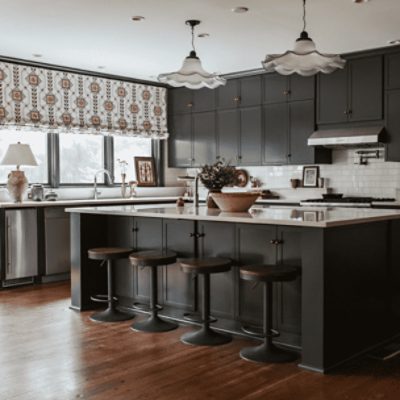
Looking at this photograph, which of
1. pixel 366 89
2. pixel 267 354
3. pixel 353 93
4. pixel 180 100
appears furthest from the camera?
pixel 180 100

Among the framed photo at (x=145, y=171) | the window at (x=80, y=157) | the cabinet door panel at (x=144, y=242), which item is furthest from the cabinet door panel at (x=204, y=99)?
the cabinet door panel at (x=144, y=242)

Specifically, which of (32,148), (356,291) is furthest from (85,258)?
(32,148)

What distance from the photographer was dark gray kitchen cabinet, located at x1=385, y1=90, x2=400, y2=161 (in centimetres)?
644

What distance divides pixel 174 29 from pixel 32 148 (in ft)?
9.03

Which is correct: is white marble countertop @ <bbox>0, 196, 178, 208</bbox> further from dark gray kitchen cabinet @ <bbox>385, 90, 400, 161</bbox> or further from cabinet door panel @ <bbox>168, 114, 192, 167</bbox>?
dark gray kitchen cabinet @ <bbox>385, 90, 400, 161</bbox>

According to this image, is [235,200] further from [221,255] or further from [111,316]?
[111,316]

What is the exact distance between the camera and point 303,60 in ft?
14.0

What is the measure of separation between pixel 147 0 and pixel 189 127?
3869 mm

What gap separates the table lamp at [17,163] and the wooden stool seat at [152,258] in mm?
2581

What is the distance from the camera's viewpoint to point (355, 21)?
5.40 meters

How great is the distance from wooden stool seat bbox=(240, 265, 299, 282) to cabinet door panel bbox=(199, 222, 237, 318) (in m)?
0.52

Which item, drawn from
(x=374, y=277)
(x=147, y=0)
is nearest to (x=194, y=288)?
(x=374, y=277)

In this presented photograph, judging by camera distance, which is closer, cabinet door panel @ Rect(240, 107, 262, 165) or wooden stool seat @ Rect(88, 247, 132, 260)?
wooden stool seat @ Rect(88, 247, 132, 260)

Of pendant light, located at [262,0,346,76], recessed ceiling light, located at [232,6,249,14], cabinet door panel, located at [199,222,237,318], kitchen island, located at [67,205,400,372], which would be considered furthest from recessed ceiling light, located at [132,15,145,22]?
cabinet door panel, located at [199,222,237,318]
